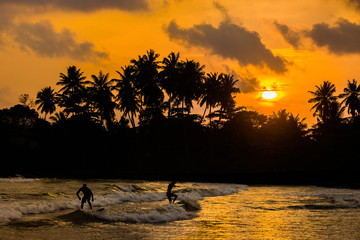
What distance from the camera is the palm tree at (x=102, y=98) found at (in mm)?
88438

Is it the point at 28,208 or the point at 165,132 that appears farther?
the point at 165,132

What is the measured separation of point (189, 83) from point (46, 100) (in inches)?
1996

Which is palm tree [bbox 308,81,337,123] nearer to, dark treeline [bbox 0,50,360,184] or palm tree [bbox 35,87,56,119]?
dark treeline [bbox 0,50,360,184]

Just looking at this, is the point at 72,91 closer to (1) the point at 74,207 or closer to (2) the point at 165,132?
(2) the point at 165,132

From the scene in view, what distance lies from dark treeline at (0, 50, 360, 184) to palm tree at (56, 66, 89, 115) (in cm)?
21

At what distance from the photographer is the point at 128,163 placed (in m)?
89.3

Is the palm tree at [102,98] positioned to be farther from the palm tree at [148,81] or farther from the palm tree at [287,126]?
the palm tree at [287,126]

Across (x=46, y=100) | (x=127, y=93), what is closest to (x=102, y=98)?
(x=127, y=93)

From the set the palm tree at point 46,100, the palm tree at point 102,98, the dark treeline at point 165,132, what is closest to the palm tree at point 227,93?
the dark treeline at point 165,132

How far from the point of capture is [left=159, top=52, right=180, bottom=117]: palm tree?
8819cm

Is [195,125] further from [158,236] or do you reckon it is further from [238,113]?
[158,236]

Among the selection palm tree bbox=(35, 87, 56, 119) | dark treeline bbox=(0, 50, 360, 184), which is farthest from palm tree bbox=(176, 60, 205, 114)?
palm tree bbox=(35, 87, 56, 119)

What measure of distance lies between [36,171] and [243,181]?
136ft

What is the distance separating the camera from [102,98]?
88188 millimetres
